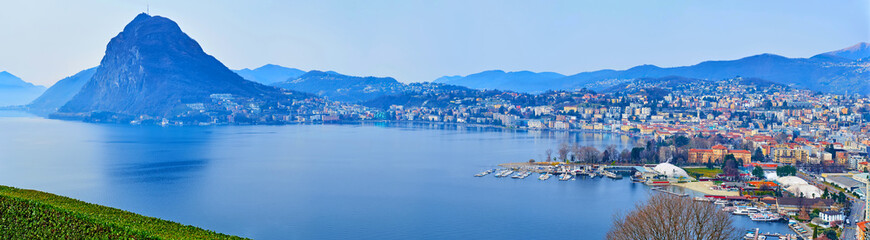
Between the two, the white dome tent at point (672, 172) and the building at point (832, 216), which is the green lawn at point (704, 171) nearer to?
the white dome tent at point (672, 172)

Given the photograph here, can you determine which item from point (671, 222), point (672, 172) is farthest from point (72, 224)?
point (672, 172)

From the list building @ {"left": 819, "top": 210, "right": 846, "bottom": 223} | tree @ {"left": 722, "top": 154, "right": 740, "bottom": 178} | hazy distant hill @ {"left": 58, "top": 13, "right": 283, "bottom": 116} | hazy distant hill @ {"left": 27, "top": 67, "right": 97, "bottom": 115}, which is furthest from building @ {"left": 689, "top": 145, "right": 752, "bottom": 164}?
hazy distant hill @ {"left": 27, "top": 67, "right": 97, "bottom": 115}

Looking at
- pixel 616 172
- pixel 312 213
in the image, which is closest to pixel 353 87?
pixel 616 172

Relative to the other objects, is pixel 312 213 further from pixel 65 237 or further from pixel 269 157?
pixel 269 157

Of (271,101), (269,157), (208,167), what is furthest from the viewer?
(271,101)

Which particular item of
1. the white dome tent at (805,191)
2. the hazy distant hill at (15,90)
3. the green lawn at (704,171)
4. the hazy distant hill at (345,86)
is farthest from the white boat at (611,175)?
the hazy distant hill at (15,90)

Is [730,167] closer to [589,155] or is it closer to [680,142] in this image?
[589,155]
